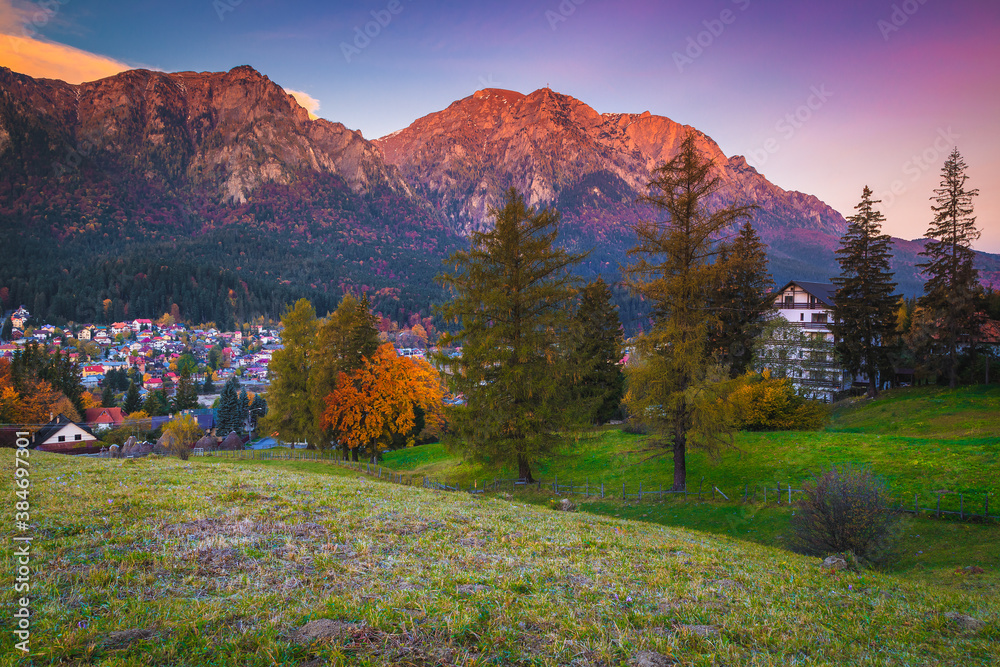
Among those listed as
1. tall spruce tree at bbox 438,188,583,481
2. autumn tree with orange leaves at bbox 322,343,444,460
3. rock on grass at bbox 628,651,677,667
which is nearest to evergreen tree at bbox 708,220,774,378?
tall spruce tree at bbox 438,188,583,481

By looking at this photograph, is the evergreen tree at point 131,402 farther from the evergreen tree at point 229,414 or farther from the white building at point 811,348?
the white building at point 811,348

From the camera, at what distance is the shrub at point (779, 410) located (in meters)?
27.5

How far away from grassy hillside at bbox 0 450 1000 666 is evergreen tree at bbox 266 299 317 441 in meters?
27.4

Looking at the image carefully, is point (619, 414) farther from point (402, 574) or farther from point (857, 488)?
point (402, 574)

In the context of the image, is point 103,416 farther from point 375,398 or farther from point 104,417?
point 375,398

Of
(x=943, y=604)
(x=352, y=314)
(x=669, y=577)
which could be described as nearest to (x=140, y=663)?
(x=669, y=577)

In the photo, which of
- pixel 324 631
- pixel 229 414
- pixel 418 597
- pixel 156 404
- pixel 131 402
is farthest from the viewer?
pixel 156 404

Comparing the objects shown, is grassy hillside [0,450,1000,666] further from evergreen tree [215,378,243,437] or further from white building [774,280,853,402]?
evergreen tree [215,378,243,437]

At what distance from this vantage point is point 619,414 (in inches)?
1944

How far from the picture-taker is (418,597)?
564cm

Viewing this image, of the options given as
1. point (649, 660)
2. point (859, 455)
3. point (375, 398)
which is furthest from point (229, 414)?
point (649, 660)

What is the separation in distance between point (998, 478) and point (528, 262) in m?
20.2

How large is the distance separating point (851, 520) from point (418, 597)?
41.7 ft

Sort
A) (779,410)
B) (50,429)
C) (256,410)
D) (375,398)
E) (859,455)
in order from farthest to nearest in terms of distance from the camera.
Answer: (256,410), (50,429), (375,398), (779,410), (859,455)
